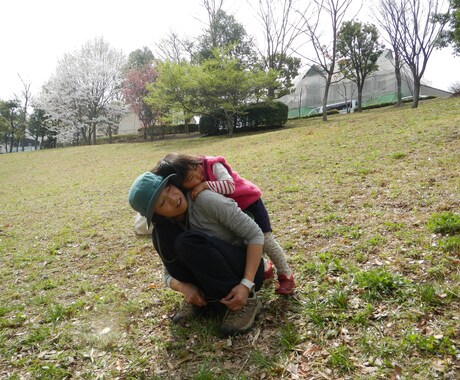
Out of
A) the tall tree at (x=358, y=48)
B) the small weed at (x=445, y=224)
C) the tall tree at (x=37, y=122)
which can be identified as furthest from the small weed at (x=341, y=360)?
the tall tree at (x=37, y=122)

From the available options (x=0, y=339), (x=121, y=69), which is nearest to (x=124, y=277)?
(x=0, y=339)

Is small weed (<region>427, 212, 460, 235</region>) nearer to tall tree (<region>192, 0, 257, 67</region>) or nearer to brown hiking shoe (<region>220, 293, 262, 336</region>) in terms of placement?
brown hiking shoe (<region>220, 293, 262, 336</region>)

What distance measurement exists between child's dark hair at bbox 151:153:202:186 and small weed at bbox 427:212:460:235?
2.10 metres

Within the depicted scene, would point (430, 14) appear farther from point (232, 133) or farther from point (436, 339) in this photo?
point (436, 339)

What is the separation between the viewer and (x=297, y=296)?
230 cm

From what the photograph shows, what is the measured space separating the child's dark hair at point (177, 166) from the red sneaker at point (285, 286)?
0.99 meters

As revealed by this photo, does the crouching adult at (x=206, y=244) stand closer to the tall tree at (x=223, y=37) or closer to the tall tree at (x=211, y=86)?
the tall tree at (x=211, y=86)

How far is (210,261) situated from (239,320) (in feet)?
1.52

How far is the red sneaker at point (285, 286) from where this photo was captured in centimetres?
229

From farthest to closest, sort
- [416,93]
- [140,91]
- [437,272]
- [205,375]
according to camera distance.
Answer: [140,91] → [416,93] → [437,272] → [205,375]

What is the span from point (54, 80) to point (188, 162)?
29.5 meters

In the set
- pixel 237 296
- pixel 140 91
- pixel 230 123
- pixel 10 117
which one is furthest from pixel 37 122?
pixel 237 296

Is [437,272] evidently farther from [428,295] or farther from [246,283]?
[246,283]

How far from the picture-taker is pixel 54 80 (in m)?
26.8
